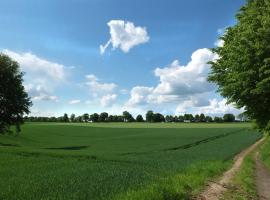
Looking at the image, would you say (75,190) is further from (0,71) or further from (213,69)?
(0,71)

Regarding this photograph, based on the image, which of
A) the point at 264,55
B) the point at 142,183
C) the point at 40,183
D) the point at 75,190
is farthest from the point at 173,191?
the point at 264,55

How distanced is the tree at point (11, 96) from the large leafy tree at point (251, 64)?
3594cm

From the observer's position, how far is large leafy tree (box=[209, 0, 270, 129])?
21.8m

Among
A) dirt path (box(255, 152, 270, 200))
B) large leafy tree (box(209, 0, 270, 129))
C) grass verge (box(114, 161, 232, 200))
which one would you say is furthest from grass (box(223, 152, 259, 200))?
large leafy tree (box(209, 0, 270, 129))

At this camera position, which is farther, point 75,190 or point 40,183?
point 40,183

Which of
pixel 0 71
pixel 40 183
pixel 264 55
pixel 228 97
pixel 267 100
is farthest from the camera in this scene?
pixel 0 71

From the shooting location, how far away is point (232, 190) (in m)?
20.5

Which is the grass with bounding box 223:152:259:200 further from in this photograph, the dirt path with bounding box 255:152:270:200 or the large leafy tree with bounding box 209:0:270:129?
the large leafy tree with bounding box 209:0:270:129

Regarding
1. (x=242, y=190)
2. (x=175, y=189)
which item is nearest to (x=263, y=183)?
(x=242, y=190)

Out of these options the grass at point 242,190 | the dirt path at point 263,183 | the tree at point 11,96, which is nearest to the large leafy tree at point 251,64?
the dirt path at point 263,183

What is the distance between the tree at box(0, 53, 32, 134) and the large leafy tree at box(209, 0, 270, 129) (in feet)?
118

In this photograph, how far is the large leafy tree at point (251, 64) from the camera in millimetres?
21766

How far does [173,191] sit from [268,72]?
26.7 ft

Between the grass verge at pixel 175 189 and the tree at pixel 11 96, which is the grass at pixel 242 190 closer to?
the grass verge at pixel 175 189
